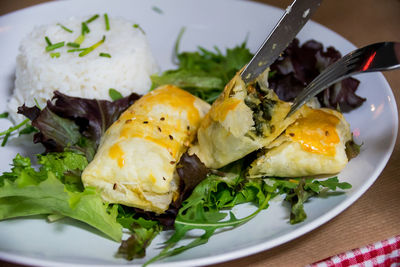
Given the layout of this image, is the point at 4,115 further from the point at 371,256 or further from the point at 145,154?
the point at 371,256

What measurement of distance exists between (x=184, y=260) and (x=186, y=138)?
0.94 meters

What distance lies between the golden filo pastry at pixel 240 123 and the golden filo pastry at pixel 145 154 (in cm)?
18

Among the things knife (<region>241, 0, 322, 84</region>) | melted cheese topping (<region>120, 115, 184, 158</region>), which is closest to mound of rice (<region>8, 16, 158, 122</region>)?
melted cheese topping (<region>120, 115, 184, 158</region>)

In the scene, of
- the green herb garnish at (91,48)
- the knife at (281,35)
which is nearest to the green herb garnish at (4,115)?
→ the green herb garnish at (91,48)

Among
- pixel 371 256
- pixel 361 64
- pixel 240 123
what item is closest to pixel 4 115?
pixel 240 123

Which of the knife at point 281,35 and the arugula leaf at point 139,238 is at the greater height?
the knife at point 281,35

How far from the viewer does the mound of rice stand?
3436mm

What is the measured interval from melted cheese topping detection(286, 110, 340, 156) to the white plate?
189 millimetres

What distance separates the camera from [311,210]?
7.95 feet

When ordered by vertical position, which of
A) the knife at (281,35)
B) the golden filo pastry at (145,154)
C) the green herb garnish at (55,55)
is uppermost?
the knife at (281,35)

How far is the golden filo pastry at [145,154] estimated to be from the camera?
2.49 meters

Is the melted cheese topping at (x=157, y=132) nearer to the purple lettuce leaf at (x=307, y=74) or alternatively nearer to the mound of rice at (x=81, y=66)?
the mound of rice at (x=81, y=66)

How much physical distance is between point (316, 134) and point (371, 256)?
0.73 m

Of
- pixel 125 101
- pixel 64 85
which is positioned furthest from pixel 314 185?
pixel 64 85
